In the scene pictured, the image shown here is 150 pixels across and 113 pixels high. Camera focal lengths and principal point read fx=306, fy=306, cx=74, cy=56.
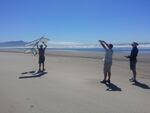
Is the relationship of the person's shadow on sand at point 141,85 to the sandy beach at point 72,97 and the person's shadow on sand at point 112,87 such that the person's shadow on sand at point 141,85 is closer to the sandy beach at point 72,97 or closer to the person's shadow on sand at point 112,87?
the sandy beach at point 72,97

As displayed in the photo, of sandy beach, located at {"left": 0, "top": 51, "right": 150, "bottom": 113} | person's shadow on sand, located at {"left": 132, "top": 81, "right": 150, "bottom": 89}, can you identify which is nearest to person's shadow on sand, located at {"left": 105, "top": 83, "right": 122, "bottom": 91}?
sandy beach, located at {"left": 0, "top": 51, "right": 150, "bottom": 113}

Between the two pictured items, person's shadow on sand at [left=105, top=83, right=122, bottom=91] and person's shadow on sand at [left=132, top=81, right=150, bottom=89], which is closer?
person's shadow on sand at [left=105, top=83, right=122, bottom=91]

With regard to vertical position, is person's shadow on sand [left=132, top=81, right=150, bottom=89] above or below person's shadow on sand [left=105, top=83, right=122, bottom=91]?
above

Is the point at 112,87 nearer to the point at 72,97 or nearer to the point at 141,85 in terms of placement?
the point at 141,85

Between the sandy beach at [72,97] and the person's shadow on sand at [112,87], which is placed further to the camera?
the person's shadow on sand at [112,87]

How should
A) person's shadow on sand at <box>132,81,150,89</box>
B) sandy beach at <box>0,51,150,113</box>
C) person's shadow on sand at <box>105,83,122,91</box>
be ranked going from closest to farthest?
sandy beach at <box>0,51,150,113</box> < person's shadow on sand at <box>105,83,122,91</box> < person's shadow on sand at <box>132,81,150,89</box>

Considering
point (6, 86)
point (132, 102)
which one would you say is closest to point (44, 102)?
point (132, 102)

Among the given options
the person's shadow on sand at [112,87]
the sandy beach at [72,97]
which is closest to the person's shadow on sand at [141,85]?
the sandy beach at [72,97]

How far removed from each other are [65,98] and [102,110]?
5.82ft

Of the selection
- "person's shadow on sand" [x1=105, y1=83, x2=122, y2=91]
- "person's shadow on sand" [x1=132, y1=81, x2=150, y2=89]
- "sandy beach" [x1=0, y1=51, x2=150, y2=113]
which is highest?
"person's shadow on sand" [x1=132, y1=81, x2=150, y2=89]

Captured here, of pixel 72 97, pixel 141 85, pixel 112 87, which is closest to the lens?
pixel 72 97

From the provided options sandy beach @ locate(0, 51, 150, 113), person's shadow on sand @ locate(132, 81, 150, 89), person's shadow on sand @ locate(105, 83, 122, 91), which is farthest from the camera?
person's shadow on sand @ locate(132, 81, 150, 89)

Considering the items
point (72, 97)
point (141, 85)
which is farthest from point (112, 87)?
point (72, 97)

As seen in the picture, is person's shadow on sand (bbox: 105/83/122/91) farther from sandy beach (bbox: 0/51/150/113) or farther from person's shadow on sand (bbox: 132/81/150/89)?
person's shadow on sand (bbox: 132/81/150/89)
